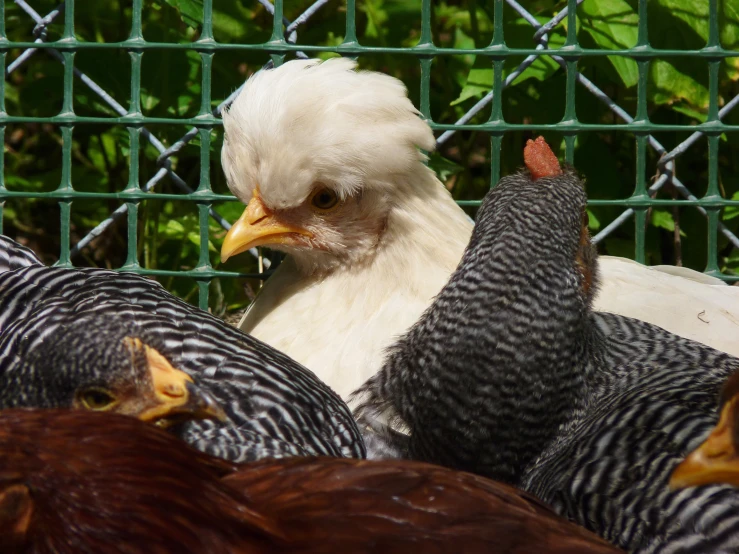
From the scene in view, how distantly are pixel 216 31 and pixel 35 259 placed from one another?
1.06 metres

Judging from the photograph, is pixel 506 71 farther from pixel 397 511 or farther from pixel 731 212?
pixel 397 511

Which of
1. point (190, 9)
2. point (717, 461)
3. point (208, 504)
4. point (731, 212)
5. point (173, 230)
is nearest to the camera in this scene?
point (208, 504)

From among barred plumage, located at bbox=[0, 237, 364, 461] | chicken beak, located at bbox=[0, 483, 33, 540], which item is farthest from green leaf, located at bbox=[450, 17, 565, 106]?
chicken beak, located at bbox=[0, 483, 33, 540]

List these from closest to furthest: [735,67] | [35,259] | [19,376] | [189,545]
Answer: [189,545] < [19,376] < [35,259] < [735,67]

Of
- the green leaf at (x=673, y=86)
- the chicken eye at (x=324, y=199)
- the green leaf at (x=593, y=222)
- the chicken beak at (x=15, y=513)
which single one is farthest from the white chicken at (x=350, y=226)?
the chicken beak at (x=15, y=513)

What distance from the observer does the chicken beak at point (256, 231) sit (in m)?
2.57

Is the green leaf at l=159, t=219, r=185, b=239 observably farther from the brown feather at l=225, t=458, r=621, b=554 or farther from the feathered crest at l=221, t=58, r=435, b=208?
the brown feather at l=225, t=458, r=621, b=554

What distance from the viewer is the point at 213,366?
2.16 m

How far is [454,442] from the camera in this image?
2188mm

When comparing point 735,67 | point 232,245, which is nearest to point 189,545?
point 232,245

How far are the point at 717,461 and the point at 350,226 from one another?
136 cm

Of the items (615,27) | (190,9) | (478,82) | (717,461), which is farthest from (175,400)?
(615,27)

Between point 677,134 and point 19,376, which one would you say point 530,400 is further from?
point 677,134

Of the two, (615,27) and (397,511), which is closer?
(397,511)
